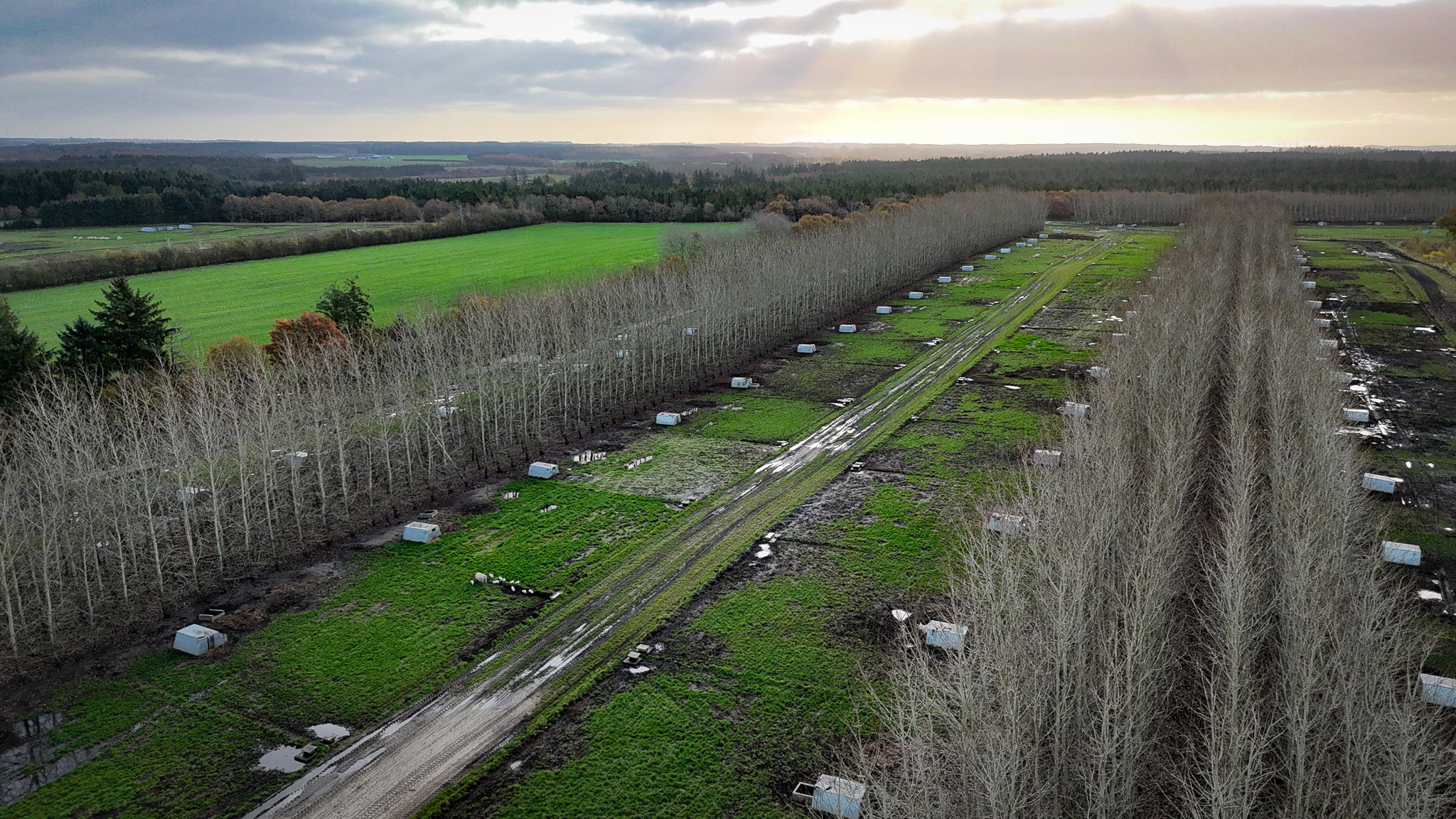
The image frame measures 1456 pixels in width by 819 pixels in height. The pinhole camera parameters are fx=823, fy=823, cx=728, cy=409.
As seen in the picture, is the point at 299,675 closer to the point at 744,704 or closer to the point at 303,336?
the point at 744,704

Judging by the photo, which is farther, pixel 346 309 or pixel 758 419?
pixel 346 309

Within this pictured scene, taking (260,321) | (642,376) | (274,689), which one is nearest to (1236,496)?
(274,689)

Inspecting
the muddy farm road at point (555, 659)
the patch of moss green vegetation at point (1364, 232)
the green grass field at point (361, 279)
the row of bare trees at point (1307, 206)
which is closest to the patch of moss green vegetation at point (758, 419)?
the muddy farm road at point (555, 659)

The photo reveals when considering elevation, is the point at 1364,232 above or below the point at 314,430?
above

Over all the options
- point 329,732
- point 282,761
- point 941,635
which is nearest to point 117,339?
point 329,732

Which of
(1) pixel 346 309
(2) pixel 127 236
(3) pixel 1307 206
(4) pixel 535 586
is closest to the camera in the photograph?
(4) pixel 535 586

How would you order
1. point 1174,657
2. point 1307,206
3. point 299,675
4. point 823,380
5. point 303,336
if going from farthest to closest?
point 1307,206 < point 823,380 < point 303,336 < point 299,675 < point 1174,657

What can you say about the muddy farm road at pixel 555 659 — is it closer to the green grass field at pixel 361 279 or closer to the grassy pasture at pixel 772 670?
the grassy pasture at pixel 772 670

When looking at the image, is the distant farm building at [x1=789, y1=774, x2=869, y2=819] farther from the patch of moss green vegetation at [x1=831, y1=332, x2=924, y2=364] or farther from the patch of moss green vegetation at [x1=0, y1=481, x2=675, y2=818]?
the patch of moss green vegetation at [x1=831, y1=332, x2=924, y2=364]
